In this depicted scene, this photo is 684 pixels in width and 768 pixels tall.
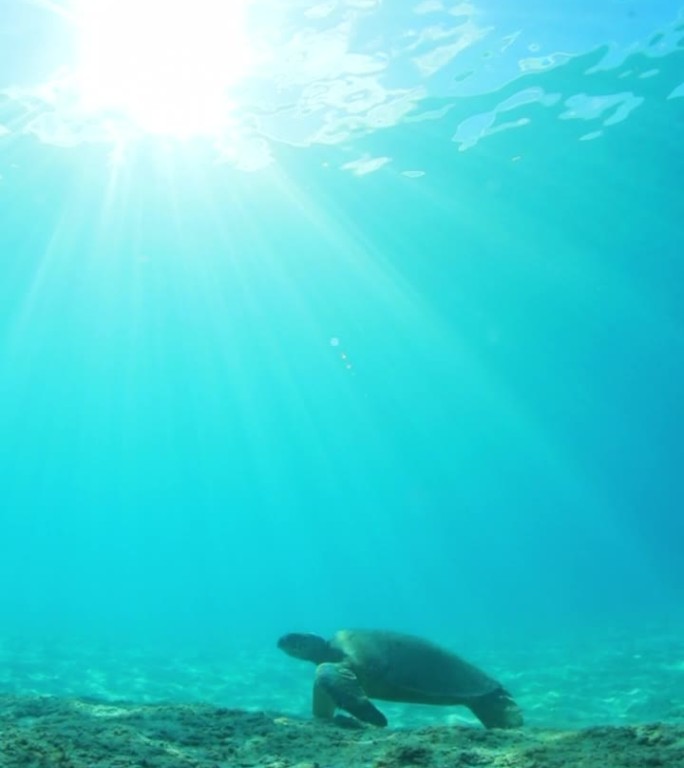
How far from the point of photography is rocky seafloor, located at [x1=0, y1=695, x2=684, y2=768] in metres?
3.75

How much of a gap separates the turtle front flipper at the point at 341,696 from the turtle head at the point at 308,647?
0.74m

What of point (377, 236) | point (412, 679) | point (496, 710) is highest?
point (377, 236)

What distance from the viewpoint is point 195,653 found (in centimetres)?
2400

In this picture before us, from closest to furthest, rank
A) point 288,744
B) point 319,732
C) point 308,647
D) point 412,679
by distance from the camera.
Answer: point 288,744 < point 319,732 < point 412,679 < point 308,647

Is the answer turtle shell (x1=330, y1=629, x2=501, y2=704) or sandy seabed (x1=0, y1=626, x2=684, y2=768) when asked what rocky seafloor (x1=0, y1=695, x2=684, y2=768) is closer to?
sandy seabed (x1=0, y1=626, x2=684, y2=768)

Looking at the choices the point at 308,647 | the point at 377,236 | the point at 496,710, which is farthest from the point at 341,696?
the point at 377,236

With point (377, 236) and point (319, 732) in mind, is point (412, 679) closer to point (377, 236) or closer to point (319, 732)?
point (319, 732)

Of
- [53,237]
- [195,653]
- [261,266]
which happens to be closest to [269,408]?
[261,266]

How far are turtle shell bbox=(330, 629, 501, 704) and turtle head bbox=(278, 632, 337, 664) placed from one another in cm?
25

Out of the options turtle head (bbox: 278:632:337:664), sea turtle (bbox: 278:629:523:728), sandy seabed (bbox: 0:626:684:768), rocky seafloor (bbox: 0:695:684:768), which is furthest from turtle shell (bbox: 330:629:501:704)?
rocky seafloor (bbox: 0:695:684:768)

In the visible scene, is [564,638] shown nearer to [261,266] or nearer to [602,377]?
[261,266]

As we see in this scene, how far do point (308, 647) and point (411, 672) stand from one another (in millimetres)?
1356

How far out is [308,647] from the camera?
24.0 feet

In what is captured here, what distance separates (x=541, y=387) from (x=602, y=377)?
674 cm
